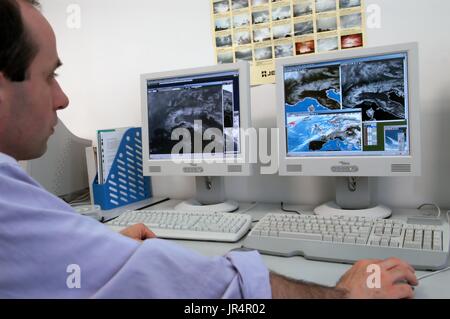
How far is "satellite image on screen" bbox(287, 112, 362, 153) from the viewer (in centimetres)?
108

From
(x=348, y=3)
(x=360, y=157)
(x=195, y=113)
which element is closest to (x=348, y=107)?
(x=360, y=157)

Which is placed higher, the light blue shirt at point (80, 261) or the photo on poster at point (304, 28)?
the photo on poster at point (304, 28)

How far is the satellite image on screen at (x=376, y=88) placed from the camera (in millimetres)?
1028

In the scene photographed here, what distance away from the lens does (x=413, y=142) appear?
1.01m

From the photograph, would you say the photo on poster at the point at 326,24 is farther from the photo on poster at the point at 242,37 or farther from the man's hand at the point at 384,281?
the man's hand at the point at 384,281

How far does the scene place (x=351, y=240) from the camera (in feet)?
2.57

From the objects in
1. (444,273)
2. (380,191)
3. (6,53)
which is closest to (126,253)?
(6,53)

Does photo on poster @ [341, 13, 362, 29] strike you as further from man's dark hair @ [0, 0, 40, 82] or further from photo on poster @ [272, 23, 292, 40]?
man's dark hair @ [0, 0, 40, 82]

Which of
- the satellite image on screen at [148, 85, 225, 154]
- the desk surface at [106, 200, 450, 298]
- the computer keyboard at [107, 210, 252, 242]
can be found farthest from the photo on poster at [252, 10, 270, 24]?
the desk surface at [106, 200, 450, 298]

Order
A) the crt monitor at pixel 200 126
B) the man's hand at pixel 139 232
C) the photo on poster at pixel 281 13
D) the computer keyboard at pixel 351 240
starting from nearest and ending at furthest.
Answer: the computer keyboard at pixel 351 240 < the man's hand at pixel 139 232 < the crt monitor at pixel 200 126 < the photo on poster at pixel 281 13

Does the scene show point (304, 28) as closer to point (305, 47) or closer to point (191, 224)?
point (305, 47)

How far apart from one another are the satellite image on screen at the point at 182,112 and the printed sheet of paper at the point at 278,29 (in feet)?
0.73

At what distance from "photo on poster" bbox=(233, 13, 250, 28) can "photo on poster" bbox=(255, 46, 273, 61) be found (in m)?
0.11

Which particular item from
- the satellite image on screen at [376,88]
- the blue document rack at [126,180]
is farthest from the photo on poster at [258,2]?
the blue document rack at [126,180]
